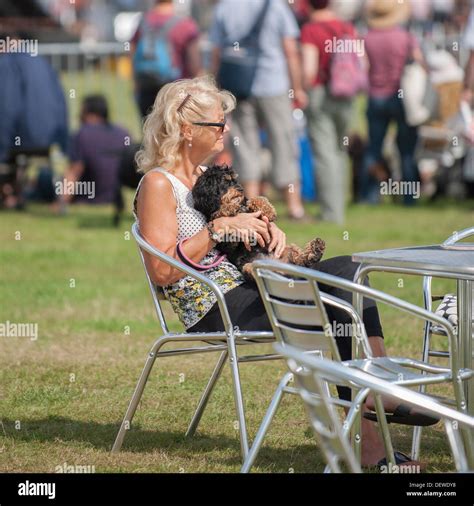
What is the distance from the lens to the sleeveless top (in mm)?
4922

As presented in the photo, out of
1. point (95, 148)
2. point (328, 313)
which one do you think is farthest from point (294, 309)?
point (95, 148)

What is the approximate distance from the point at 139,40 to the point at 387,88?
2.91 metres

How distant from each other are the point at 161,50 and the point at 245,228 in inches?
333

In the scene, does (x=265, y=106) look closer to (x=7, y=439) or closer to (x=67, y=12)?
(x=7, y=439)

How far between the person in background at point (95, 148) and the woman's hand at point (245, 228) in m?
8.69

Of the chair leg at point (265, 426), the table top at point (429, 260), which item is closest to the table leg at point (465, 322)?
the table top at point (429, 260)

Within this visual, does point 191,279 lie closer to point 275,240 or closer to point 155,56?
point 275,240

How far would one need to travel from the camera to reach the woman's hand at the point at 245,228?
4855 millimetres

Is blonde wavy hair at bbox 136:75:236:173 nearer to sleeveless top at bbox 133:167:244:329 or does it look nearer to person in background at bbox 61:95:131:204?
sleeveless top at bbox 133:167:244:329

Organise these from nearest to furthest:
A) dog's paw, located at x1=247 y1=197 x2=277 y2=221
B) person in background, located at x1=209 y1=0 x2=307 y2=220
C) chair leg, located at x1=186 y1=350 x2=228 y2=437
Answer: dog's paw, located at x1=247 y1=197 x2=277 y2=221 < chair leg, located at x1=186 y1=350 x2=228 y2=437 < person in background, located at x1=209 y1=0 x2=307 y2=220

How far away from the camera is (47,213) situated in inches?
542

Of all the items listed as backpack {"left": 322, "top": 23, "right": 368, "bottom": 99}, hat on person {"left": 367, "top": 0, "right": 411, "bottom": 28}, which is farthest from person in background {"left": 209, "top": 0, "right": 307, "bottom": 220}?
hat on person {"left": 367, "top": 0, "right": 411, "bottom": 28}

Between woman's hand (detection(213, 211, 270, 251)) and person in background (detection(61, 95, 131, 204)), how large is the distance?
869 cm

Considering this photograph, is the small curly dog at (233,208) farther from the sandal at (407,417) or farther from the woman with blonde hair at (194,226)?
the sandal at (407,417)
